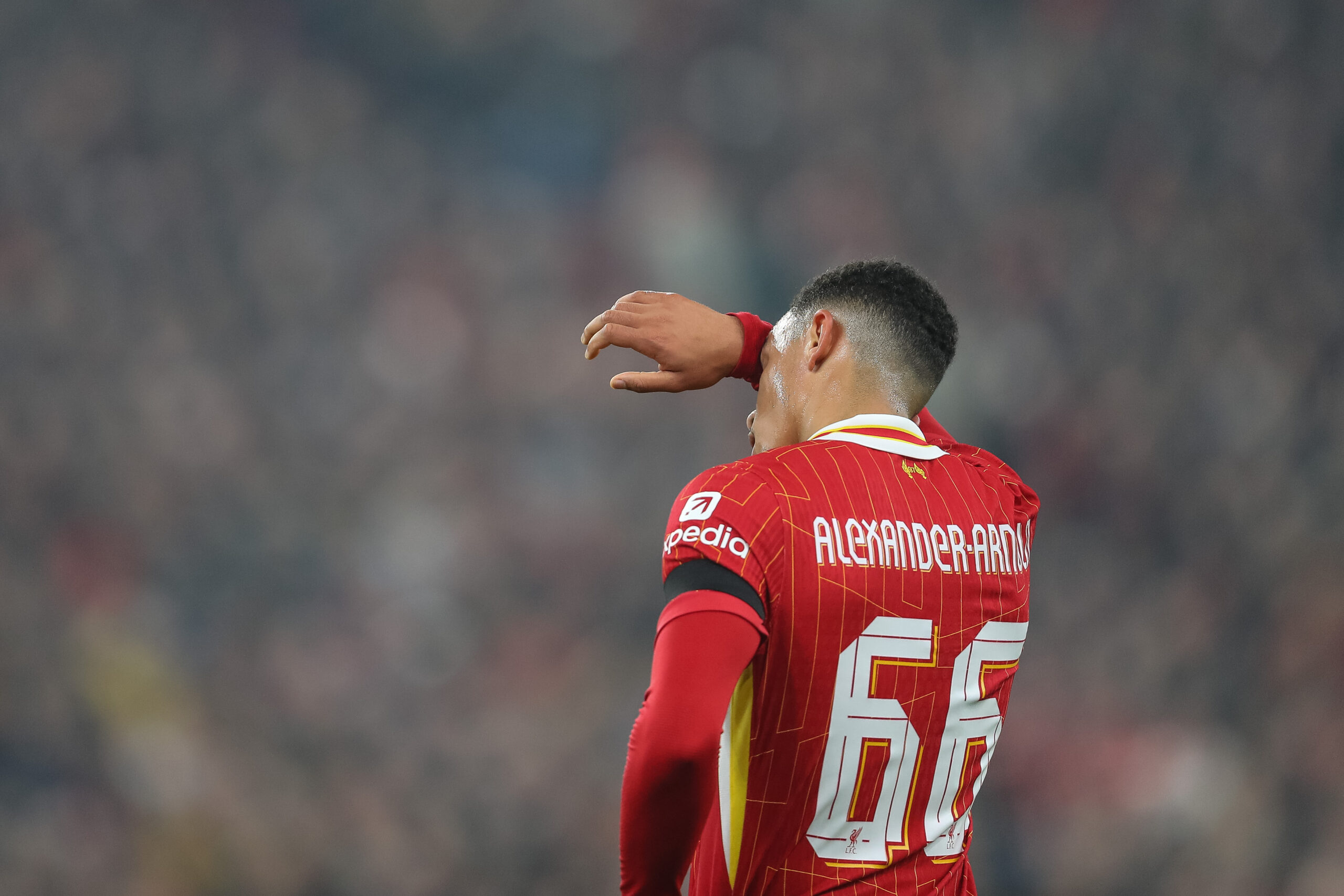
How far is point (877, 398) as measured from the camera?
1.21m

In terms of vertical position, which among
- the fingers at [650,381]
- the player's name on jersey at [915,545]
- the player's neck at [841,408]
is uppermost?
the fingers at [650,381]

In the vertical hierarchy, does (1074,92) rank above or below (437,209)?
above

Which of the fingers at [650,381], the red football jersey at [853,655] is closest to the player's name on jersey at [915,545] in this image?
the red football jersey at [853,655]

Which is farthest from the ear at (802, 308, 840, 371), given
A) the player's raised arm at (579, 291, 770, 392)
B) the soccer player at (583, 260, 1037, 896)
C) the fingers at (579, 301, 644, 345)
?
the fingers at (579, 301, 644, 345)

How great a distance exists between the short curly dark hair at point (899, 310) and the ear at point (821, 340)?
17 mm

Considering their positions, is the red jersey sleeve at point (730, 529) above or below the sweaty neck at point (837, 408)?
below

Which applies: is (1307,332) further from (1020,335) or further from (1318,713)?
(1318,713)

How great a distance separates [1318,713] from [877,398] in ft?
11.3

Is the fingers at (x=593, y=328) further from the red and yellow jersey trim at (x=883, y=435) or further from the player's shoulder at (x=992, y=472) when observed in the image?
the player's shoulder at (x=992, y=472)

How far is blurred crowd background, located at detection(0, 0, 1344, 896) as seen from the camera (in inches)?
129

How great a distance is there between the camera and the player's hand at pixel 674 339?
1.34 metres

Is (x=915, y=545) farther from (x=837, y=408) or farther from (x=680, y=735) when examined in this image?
(x=680, y=735)

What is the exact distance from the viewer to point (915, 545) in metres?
1.09

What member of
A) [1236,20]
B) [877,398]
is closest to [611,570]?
[877,398]
